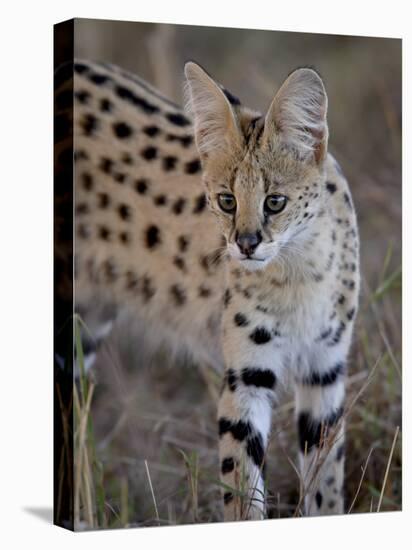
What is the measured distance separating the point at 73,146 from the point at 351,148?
83.0 inches

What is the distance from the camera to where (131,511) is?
613 cm

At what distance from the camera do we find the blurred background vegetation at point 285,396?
6.24 m

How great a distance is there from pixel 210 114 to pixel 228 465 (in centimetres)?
144

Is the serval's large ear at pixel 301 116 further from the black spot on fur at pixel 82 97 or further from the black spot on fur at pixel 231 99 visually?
the black spot on fur at pixel 82 97

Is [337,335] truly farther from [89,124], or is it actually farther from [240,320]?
[89,124]

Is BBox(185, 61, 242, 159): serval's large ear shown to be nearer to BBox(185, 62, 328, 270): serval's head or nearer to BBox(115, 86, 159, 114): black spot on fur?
BBox(185, 62, 328, 270): serval's head

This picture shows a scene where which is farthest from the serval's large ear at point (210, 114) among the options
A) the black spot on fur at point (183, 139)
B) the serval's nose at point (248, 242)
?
the black spot on fur at point (183, 139)

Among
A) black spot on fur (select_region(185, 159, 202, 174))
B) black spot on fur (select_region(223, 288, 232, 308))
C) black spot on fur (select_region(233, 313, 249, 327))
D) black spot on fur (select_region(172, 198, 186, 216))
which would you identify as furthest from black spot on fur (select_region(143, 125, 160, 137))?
black spot on fur (select_region(233, 313, 249, 327))

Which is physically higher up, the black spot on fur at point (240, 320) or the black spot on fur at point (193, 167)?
the black spot on fur at point (193, 167)

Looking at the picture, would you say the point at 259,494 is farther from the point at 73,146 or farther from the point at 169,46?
the point at 169,46

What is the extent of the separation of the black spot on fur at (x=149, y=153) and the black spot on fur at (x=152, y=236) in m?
0.32

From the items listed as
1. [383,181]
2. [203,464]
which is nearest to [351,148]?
[383,181]

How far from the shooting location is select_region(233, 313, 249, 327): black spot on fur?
5.78 m

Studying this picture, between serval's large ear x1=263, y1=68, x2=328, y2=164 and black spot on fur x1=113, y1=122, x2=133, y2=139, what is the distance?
1094 mm
